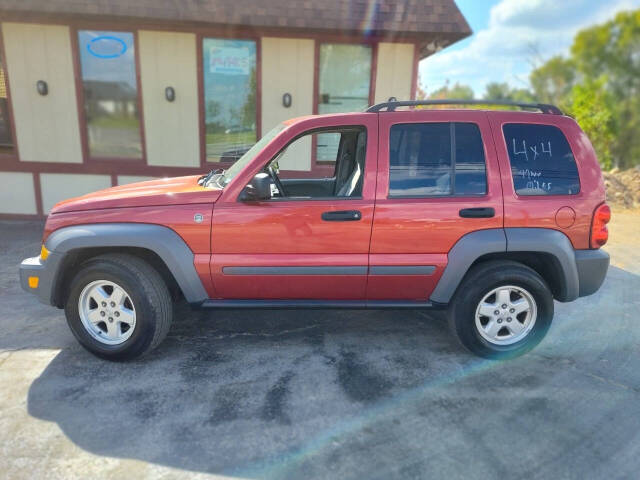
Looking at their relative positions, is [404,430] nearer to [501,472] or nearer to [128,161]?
[501,472]

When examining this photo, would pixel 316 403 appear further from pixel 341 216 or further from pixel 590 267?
pixel 590 267

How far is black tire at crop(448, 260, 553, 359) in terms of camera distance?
336cm

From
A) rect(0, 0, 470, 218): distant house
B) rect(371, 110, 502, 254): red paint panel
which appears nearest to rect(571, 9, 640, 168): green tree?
rect(0, 0, 470, 218): distant house

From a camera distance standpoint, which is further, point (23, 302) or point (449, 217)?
point (23, 302)

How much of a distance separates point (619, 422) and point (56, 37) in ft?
29.4

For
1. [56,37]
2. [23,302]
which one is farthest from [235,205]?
[56,37]

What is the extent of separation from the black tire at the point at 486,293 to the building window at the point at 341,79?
185 inches

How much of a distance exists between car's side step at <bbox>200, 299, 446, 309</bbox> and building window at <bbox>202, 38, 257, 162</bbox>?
4.54 metres

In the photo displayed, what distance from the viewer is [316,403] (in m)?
2.92

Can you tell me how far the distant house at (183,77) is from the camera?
276 inches

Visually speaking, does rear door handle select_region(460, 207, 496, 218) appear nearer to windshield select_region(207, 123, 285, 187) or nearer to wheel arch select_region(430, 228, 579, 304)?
wheel arch select_region(430, 228, 579, 304)

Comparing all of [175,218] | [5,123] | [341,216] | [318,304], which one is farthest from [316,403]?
[5,123]

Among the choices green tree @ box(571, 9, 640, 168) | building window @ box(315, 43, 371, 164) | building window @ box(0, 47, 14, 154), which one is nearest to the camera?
building window @ box(0, 47, 14, 154)

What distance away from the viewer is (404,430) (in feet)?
8.77
